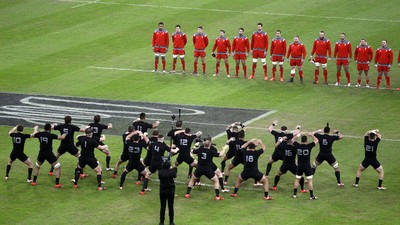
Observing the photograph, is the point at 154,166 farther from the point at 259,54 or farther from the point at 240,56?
the point at 259,54

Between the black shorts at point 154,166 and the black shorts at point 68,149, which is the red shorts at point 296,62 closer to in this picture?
the black shorts at point 68,149

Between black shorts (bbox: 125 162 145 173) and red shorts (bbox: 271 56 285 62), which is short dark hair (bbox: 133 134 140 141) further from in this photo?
red shorts (bbox: 271 56 285 62)

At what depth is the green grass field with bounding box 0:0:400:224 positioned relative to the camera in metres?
33.5

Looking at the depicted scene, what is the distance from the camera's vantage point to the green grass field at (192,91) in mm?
33500

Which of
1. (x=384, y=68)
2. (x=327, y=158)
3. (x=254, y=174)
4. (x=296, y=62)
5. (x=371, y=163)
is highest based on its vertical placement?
(x=296, y=62)

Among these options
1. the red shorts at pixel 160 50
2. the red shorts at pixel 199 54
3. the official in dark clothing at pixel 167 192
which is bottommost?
the official in dark clothing at pixel 167 192

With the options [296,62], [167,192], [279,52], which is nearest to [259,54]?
[279,52]

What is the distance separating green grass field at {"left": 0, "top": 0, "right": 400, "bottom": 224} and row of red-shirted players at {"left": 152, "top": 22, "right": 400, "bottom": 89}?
2.92 feet

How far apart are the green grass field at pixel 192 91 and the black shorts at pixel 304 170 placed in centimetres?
81

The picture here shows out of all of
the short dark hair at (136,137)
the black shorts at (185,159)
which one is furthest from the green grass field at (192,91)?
the short dark hair at (136,137)

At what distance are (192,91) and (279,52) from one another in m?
4.96

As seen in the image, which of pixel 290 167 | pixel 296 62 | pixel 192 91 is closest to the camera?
pixel 290 167

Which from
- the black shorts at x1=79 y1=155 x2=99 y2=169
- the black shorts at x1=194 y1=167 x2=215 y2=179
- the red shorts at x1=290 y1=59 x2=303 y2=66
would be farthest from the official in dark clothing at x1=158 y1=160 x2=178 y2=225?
the red shorts at x1=290 y1=59 x2=303 y2=66

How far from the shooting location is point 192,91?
161 feet
